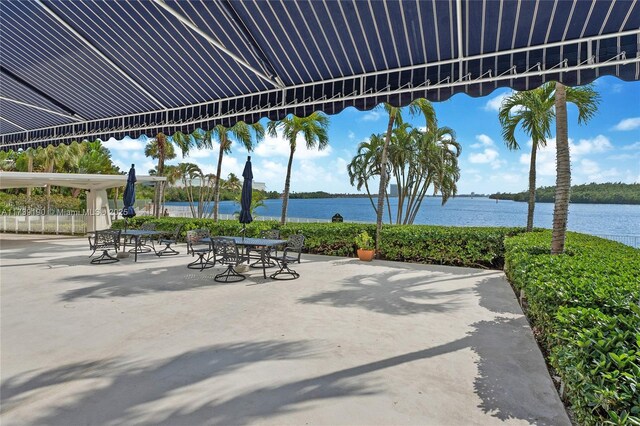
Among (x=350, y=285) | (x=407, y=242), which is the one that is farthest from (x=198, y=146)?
(x=350, y=285)

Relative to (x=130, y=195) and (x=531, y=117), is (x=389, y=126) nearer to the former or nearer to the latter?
(x=531, y=117)

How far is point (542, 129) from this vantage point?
11070 mm

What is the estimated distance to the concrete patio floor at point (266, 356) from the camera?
290cm

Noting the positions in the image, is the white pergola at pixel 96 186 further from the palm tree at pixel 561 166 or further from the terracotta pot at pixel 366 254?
the palm tree at pixel 561 166

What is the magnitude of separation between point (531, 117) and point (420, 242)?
4.89m

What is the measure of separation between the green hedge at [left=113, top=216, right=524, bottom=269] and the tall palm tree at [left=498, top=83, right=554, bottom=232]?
179 centimetres

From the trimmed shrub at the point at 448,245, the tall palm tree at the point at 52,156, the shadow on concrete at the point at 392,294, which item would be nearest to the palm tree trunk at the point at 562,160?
the shadow on concrete at the point at 392,294

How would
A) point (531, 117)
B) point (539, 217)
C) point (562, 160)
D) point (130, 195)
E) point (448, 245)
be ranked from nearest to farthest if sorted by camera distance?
1. point (562, 160)
2. point (448, 245)
3. point (531, 117)
4. point (130, 195)
5. point (539, 217)

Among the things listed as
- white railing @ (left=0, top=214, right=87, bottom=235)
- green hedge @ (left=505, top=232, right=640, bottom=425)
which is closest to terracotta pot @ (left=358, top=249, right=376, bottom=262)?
green hedge @ (left=505, top=232, right=640, bottom=425)

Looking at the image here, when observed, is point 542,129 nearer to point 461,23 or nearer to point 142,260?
point 461,23

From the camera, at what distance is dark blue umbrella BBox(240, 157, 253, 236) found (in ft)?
29.2

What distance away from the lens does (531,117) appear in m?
10.9

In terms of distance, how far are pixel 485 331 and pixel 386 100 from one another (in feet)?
10.5

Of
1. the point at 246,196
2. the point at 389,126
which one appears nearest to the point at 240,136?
the point at 389,126
